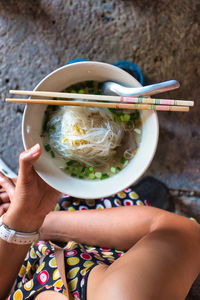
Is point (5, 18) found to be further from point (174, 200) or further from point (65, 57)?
point (174, 200)

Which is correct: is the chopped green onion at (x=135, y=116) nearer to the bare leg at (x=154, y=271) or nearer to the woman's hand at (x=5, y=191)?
the bare leg at (x=154, y=271)

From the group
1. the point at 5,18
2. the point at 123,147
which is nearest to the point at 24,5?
the point at 5,18

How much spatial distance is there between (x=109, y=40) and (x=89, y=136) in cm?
81

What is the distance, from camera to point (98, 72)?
0.98 metres

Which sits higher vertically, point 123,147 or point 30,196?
point 123,147

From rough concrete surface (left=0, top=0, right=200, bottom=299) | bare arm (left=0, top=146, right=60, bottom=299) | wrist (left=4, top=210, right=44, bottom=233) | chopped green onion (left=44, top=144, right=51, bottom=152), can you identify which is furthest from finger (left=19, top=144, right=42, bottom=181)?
rough concrete surface (left=0, top=0, right=200, bottom=299)

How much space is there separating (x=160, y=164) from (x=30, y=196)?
981 millimetres

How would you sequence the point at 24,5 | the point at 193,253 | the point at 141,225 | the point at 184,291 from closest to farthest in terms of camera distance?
1. the point at 184,291
2. the point at 193,253
3. the point at 141,225
4. the point at 24,5

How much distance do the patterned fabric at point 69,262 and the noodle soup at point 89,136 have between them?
40 cm

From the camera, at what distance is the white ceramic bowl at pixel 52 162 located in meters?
0.95

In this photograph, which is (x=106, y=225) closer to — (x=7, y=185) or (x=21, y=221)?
(x=21, y=221)

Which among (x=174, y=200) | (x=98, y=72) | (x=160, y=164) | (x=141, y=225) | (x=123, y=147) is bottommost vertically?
(x=174, y=200)

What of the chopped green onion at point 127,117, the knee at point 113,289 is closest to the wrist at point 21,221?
the knee at point 113,289

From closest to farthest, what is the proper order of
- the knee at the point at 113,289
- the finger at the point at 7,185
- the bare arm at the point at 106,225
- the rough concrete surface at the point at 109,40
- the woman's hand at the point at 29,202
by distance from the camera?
the knee at the point at 113,289 < the woman's hand at the point at 29,202 < the bare arm at the point at 106,225 < the finger at the point at 7,185 < the rough concrete surface at the point at 109,40
